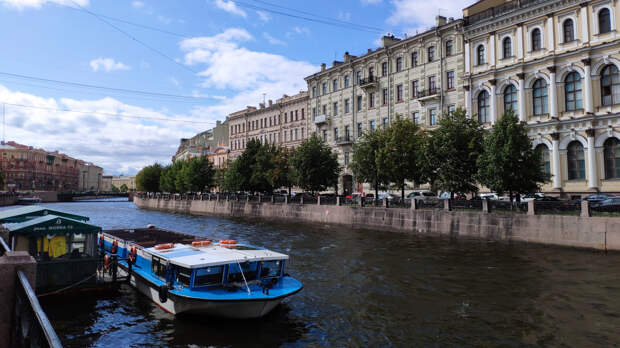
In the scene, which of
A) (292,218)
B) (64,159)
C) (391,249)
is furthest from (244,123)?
(64,159)

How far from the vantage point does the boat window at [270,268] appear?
12.5 metres

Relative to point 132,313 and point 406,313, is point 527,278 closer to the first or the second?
point 406,313

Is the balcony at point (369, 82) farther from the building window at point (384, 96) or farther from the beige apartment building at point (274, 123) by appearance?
the beige apartment building at point (274, 123)

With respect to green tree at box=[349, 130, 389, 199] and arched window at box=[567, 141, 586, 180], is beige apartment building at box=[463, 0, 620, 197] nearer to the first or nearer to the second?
arched window at box=[567, 141, 586, 180]

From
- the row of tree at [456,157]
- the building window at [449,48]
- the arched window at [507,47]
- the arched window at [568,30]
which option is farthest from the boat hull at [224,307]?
the building window at [449,48]

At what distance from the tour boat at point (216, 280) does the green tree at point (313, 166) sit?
101ft

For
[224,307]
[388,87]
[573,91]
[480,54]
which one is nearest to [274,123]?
[388,87]

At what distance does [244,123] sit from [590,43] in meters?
56.8

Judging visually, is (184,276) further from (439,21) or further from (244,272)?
(439,21)

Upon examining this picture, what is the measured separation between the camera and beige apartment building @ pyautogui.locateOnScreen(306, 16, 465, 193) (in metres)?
41.8

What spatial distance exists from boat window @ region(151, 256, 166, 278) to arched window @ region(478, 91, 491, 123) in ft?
109

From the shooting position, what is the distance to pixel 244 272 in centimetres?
1210

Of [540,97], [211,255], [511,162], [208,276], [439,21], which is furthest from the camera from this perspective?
[439,21]

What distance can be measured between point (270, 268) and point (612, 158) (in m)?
29.9
